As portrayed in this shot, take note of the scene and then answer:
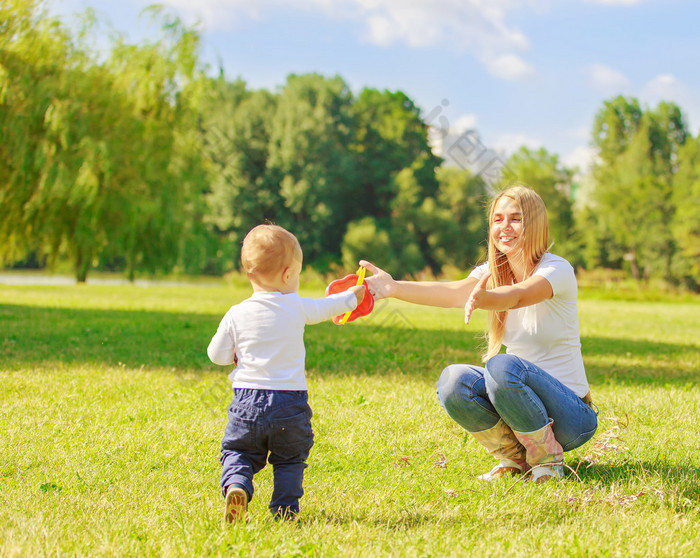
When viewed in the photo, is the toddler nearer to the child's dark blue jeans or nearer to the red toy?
the child's dark blue jeans

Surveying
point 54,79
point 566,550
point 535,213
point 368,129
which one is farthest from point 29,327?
point 368,129

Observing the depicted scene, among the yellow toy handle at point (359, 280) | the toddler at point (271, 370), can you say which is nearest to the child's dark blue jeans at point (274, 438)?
the toddler at point (271, 370)

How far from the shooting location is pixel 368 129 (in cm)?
4044

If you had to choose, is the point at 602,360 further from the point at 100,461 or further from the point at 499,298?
the point at 100,461

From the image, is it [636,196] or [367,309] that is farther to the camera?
[636,196]

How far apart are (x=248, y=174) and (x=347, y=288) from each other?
3647 cm

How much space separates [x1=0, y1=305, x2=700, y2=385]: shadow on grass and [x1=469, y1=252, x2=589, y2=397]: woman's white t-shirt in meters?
2.39

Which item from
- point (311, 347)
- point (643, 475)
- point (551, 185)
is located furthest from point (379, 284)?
point (551, 185)

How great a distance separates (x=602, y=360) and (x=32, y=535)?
634cm

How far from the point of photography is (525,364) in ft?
9.84

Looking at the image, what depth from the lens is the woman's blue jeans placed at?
9.64 ft

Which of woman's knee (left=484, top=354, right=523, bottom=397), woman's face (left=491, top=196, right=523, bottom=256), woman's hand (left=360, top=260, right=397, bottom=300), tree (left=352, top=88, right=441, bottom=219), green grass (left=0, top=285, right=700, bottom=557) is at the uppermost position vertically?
tree (left=352, top=88, right=441, bottom=219)

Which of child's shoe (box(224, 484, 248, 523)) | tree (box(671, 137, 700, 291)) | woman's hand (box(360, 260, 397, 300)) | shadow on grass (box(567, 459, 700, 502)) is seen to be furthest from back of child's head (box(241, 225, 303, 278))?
tree (box(671, 137, 700, 291))

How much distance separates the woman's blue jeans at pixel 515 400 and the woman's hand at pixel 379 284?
0.49 metres
